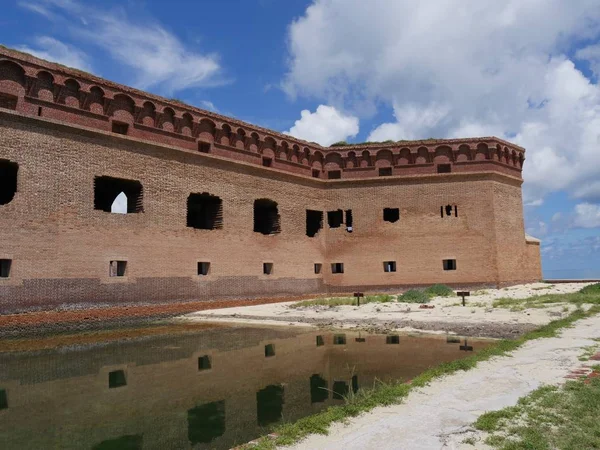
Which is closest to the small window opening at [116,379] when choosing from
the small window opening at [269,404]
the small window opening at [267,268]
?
the small window opening at [269,404]

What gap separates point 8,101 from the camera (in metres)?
16.2

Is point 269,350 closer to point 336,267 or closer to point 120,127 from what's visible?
point 120,127

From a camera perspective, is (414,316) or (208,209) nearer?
(414,316)

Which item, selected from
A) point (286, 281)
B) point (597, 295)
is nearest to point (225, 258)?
point (286, 281)

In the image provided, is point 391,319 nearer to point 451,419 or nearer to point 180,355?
point 180,355

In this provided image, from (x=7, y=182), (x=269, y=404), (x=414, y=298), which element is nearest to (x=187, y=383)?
(x=269, y=404)

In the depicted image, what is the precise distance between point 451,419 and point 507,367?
9.52ft

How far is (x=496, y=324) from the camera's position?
1300 centimetres

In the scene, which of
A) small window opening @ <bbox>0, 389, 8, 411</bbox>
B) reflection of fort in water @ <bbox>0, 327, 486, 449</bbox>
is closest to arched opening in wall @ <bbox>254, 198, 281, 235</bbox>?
reflection of fort in water @ <bbox>0, 327, 486, 449</bbox>

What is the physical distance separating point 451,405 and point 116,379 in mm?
6020

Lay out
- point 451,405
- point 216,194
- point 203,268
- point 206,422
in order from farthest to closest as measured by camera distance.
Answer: point 216,194, point 203,268, point 206,422, point 451,405

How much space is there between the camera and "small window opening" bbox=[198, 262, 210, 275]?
2072 centimetres

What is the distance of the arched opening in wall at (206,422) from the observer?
5588 mm

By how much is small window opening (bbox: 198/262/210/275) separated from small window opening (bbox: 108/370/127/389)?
449 inches
